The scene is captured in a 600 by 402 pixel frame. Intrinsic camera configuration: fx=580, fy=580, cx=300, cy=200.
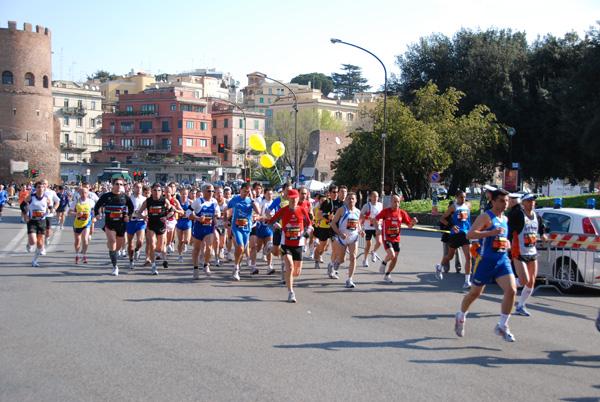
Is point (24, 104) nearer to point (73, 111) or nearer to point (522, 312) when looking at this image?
point (73, 111)

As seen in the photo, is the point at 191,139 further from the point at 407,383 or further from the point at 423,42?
the point at 407,383

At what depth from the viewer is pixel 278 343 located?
22.6 feet

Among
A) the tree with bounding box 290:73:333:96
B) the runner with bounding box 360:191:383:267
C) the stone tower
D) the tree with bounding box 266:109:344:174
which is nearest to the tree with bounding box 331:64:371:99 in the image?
the tree with bounding box 290:73:333:96

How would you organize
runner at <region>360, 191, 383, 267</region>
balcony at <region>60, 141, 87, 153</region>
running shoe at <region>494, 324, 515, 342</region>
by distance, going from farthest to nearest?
balcony at <region>60, 141, 87, 153</region>
runner at <region>360, 191, 383, 267</region>
running shoe at <region>494, 324, 515, 342</region>

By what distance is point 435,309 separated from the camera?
910 centimetres

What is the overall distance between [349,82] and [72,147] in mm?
60704

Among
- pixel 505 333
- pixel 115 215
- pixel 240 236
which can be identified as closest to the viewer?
pixel 505 333

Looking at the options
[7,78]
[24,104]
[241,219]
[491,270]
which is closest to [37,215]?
[241,219]

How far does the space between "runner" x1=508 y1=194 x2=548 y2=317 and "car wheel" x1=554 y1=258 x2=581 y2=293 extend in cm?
207

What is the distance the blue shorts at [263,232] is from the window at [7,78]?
64637 millimetres

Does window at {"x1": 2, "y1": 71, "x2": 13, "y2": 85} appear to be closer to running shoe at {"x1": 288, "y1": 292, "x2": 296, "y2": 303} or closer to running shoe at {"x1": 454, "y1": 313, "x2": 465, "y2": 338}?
running shoe at {"x1": 288, "y1": 292, "x2": 296, "y2": 303}

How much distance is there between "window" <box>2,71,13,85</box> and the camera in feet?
220

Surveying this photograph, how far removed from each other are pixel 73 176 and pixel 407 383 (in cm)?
9257

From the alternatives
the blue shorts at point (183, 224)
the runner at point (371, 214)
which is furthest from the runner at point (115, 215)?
the runner at point (371, 214)
